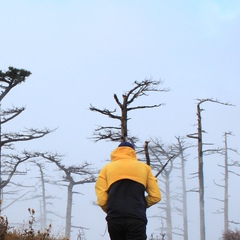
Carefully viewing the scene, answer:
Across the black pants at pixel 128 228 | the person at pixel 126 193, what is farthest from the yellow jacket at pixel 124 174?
the black pants at pixel 128 228

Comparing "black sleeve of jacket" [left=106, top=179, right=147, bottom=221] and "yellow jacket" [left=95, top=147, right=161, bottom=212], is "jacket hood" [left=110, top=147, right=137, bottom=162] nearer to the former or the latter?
"yellow jacket" [left=95, top=147, right=161, bottom=212]

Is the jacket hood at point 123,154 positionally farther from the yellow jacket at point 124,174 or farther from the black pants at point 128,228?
the black pants at point 128,228

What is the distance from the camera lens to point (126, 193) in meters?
4.95

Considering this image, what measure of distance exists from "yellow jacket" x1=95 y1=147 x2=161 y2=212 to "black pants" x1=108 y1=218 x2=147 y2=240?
0.31 metres

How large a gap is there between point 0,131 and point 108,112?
934cm

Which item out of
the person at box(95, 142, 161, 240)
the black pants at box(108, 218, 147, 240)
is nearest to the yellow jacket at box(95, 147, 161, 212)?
the person at box(95, 142, 161, 240)

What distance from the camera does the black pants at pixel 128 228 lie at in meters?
4.80

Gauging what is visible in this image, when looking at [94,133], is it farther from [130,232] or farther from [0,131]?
[130,232]

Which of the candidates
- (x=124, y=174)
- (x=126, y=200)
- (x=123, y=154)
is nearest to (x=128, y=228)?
(x=126, y=200)

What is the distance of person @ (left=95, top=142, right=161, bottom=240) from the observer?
4812 mm

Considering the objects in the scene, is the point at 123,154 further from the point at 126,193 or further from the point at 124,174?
the point at 126,193

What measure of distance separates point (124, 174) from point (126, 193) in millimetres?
200

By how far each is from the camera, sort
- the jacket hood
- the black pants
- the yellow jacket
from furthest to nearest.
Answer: the jacket hood < the yellow jacket < the black pants

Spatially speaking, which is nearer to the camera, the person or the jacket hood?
the person
